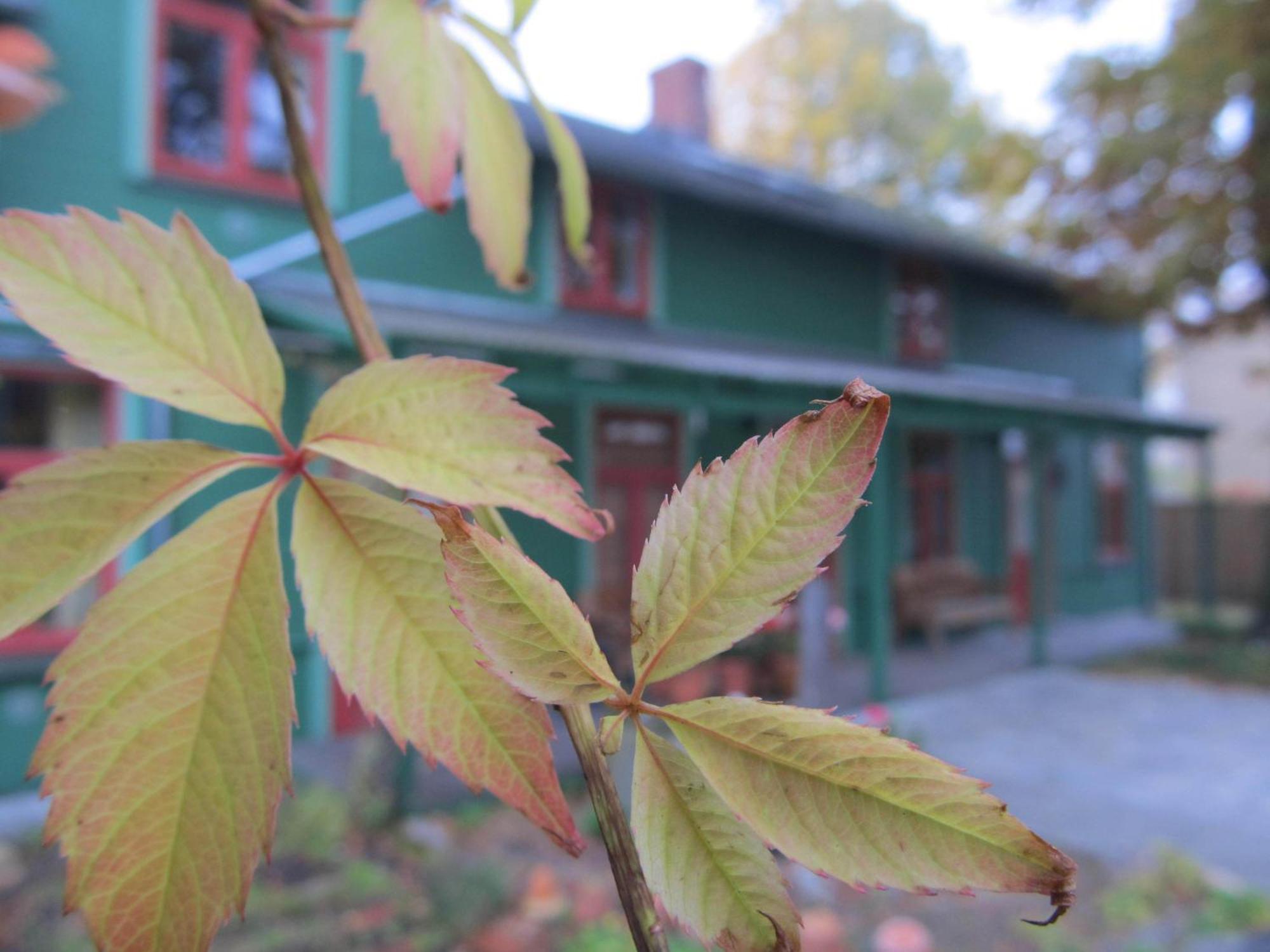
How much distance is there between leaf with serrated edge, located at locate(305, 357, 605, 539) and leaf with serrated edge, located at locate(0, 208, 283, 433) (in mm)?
19

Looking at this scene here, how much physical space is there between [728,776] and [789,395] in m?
6.00

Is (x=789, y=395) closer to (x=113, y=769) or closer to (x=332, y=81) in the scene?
(x=332, y=81)

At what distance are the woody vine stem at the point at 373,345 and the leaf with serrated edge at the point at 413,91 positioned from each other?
3cm

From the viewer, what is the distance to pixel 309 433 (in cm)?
21

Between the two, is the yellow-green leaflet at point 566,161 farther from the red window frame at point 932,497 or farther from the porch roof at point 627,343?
the red window frame at point 932,497

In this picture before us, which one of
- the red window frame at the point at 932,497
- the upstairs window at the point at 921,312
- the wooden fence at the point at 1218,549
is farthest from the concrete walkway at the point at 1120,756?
the wooden fence at the point at 1218,549

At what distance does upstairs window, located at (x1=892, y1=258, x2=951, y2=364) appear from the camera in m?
9.61

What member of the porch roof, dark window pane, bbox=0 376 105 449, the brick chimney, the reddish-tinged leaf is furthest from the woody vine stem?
the brick chimney

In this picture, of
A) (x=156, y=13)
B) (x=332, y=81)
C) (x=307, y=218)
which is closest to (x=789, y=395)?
(x=332, y=81)

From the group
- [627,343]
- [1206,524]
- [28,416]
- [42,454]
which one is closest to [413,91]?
[42,454]

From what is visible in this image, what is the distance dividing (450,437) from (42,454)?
5.34 metres

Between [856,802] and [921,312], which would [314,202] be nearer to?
[856,802]

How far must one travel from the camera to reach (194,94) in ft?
16.9

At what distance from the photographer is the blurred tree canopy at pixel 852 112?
1833 cm
